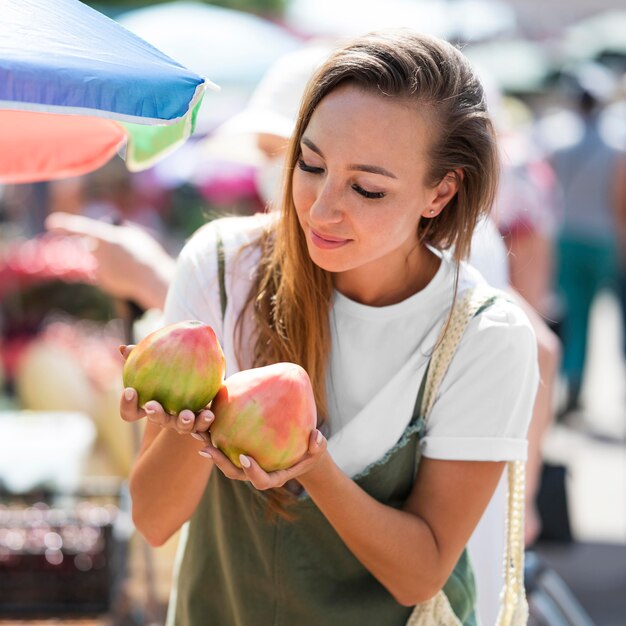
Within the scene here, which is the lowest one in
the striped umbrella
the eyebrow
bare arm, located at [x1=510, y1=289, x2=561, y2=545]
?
bare arm, located at [x1=510, y1=289, x2=561, y2=545]

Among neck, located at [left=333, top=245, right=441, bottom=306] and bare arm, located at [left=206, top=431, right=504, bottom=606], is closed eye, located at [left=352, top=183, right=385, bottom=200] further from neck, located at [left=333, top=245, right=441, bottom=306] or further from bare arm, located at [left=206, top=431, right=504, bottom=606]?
bare arm, located at [left=206, top=431, right=504, bottom=606]

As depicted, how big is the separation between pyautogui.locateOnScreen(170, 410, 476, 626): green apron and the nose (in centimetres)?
37

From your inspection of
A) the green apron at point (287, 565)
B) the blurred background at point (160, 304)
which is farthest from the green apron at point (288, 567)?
the blurred background at point (160, 304)

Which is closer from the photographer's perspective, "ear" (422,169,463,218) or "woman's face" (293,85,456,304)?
"woman's face" (293,85,456,304)

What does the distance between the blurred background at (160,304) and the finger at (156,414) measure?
75cm

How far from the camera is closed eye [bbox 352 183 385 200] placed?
171 centimetres

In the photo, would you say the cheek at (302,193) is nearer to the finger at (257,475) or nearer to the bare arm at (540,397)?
the finger at (257,475)

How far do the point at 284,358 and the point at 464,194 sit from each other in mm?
418

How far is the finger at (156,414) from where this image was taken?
155 cm

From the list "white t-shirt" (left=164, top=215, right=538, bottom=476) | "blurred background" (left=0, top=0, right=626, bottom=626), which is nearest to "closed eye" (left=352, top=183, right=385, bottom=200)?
"white t-shirt" (left=164, top=215, right=538, bottom=476)

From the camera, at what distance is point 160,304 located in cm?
253

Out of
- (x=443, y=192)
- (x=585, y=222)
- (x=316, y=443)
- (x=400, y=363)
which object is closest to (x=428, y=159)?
(x=443, y=192)

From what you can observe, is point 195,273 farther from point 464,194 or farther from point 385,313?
point 464,194

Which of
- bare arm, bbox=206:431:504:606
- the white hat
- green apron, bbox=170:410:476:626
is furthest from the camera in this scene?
the white hat
